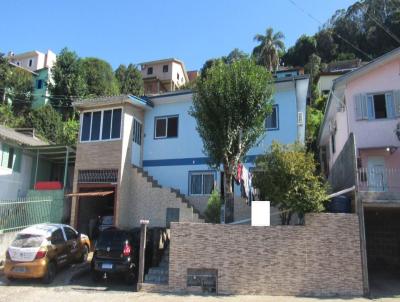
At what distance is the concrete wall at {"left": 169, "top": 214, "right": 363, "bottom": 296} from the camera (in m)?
11.8

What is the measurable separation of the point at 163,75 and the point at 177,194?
50794mm

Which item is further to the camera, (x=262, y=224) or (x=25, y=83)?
(x=25, y=83)

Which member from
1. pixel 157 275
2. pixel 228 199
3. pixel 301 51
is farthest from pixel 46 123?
pixel 301 51

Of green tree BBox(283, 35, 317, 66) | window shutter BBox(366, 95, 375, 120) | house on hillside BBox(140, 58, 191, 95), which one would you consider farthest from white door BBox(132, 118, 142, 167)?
green tree BBox(283, 35, 317, 66)

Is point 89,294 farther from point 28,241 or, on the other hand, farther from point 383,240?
point 383,240

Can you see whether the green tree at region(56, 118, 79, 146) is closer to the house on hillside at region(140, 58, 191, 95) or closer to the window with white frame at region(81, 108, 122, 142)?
the window with white frame at region(81, 108, 122, 142)

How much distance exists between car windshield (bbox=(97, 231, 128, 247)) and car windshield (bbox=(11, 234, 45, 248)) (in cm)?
194

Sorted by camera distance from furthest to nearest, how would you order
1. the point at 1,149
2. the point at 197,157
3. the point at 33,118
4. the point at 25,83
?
the point at 25,83
the point at 33,118
the point at 1,149
the point at 197,157

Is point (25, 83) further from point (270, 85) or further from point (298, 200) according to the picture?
point (298, 200)

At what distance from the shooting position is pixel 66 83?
4212 cm

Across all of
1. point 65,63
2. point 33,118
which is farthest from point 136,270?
point 65,63

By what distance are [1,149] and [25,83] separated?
28.6m

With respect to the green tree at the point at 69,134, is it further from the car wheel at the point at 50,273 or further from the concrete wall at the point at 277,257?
the concrete wall at the point at 277,257

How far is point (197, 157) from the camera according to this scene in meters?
20.1
